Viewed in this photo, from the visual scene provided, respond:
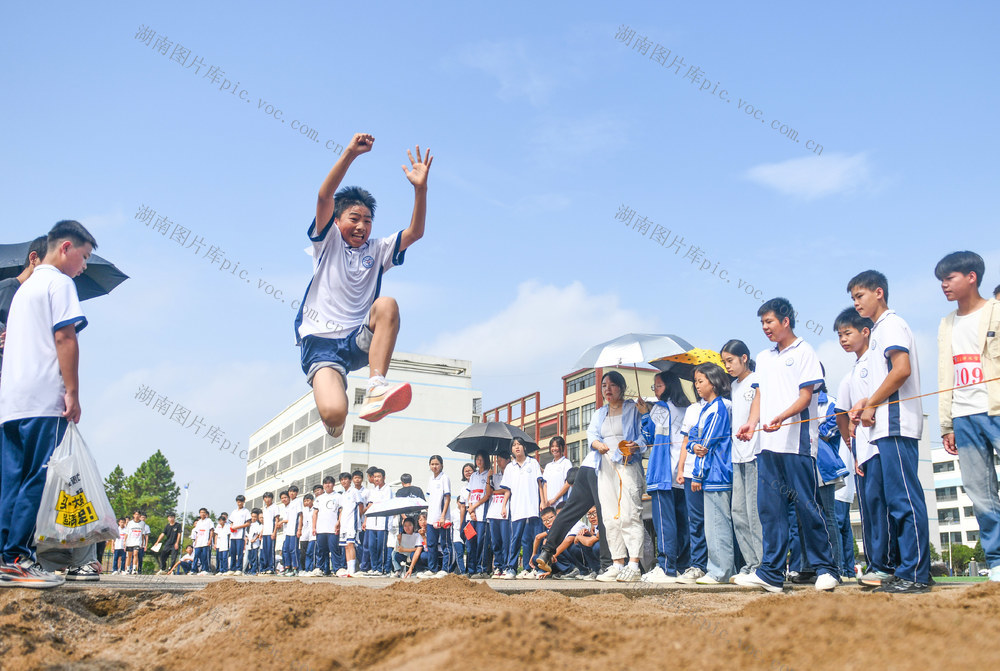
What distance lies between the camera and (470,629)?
8.89ft

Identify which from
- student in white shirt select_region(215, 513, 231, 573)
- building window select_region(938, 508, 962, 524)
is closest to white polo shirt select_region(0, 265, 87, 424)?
student in white shirt select_region(215, 513, 231, 573)

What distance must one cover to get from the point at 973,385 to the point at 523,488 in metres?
7.12

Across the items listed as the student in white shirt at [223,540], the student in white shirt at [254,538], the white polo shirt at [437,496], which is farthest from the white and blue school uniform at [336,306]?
the student in white shirt at [223,540]

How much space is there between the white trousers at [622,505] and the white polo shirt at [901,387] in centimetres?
308

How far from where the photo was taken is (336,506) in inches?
579

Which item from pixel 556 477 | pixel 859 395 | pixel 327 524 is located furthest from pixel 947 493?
pixel 859 395

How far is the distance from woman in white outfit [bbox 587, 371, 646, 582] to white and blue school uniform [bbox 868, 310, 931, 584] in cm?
300

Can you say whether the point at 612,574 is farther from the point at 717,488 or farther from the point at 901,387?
the point at 901,387

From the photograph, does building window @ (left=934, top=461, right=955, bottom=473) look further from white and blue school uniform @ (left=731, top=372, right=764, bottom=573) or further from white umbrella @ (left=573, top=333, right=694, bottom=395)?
white and blue school uniform @ (left=731, top=372, right=764, bottom=573)

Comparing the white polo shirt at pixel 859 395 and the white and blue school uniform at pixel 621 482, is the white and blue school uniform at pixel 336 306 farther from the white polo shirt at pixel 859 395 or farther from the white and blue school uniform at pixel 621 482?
the white polo shirt at pixel 859 395

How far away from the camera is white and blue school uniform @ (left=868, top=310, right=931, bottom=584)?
4.67 metres

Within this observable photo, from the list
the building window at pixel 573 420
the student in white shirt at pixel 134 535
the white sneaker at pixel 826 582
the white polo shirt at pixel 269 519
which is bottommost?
the student in white shirt at pixel 134 535

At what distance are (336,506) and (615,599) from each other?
11.3 meters

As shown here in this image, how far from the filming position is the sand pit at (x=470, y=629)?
A: 220 centimetres
